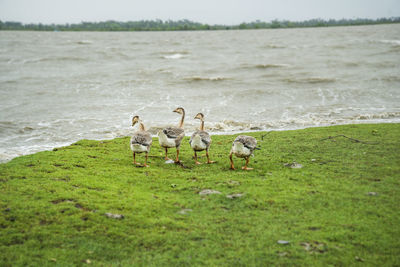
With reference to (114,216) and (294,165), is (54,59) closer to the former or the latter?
(294,165)

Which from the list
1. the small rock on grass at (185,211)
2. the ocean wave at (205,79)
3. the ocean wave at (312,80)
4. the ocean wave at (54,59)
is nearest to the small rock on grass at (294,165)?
the small rock on grass at (185,211)

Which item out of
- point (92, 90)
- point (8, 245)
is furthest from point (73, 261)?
point (92, 90)

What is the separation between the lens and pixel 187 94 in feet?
104

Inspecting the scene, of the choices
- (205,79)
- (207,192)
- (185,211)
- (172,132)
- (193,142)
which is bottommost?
(185,211)

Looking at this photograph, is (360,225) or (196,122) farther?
(196,122)

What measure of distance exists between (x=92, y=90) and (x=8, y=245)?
28099 millimetres

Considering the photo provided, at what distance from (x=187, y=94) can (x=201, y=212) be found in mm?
24265

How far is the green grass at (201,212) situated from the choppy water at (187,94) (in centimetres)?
686

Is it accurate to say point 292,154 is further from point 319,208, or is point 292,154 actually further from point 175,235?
point 175,235

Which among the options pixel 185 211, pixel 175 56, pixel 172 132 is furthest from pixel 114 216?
pixel 175 56

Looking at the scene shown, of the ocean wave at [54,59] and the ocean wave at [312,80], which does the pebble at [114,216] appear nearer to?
the ocean wave at [312,80]

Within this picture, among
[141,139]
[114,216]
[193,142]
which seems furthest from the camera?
[193,142]

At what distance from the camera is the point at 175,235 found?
700cm

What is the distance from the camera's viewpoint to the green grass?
6.41 m
